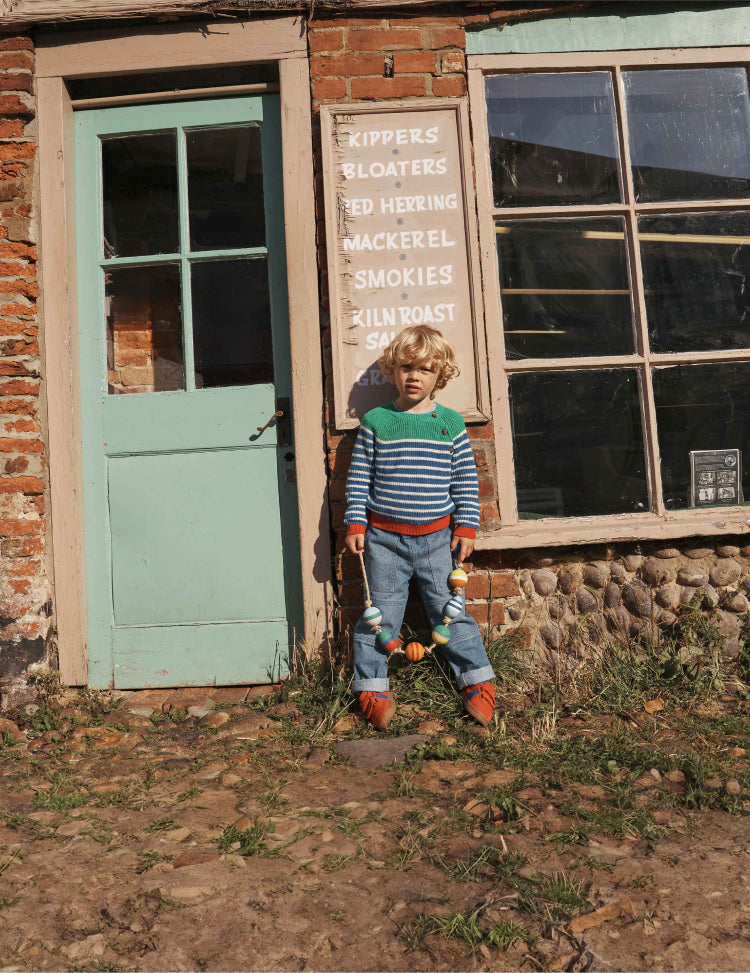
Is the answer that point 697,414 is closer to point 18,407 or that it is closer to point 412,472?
point 412,472

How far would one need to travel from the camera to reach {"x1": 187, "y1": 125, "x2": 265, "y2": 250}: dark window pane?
369 cm

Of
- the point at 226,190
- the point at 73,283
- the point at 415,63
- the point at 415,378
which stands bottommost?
the point at 415,378

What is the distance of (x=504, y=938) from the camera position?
5.70ft

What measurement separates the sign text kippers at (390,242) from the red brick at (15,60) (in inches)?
56.6

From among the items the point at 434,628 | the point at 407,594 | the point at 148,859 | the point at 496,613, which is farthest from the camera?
the point at 496,613

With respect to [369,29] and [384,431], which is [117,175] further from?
[384,431]

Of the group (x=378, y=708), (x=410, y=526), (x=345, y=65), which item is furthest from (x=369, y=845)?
(x=345, y=65)

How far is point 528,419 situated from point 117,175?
2.34 meters

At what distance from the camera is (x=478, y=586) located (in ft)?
11.2

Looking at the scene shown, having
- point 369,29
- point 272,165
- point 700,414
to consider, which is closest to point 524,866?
point 700,414

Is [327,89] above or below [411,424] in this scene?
above

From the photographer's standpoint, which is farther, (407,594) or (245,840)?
(407,594)

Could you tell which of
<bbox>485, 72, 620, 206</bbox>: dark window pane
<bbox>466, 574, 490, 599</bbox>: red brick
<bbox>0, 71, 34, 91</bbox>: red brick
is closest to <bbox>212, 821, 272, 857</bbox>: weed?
<bbox>466, 574, 490, 599</bbox>: red brick

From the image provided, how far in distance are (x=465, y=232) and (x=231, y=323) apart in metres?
1.19
